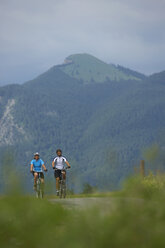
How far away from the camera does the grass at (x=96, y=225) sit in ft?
13.2

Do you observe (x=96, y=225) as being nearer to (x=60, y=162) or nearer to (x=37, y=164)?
(x=37, y=164)

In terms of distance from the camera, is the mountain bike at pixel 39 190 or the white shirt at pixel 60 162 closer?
the mountain bike at pixel 39 190

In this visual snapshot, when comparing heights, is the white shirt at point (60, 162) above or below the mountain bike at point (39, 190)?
above

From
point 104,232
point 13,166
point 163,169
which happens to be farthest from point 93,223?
point 163,169

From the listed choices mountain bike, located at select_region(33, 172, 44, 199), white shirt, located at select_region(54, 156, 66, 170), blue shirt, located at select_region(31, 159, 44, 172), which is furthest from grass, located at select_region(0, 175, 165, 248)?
white shirt, located at select_region(54, 156, 66, 170)

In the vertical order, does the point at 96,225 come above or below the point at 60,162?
below

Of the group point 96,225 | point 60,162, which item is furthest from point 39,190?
point 60,162

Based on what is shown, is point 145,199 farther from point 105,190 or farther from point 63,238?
point 63,238

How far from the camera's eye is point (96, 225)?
410cm

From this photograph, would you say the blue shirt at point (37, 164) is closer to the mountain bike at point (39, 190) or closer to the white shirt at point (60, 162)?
the mountain bike at point (39, 190)

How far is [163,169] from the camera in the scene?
22.3ft

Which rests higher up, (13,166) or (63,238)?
(13,166)

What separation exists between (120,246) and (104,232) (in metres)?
0.16

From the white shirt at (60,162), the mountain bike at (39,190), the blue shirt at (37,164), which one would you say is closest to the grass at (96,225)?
the mountain bike at (39,190)
